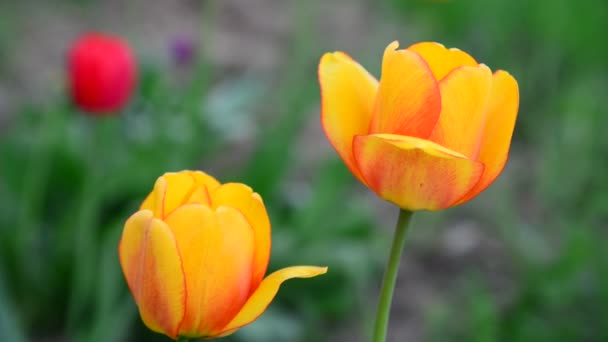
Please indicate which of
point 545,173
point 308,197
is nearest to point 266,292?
point 308,197

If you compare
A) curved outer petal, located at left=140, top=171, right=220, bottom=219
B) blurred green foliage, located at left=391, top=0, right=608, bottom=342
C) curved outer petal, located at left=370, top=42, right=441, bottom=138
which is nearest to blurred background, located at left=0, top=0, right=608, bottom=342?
blurred green foliage, located at left=391, top=0, right=608, bottom=342

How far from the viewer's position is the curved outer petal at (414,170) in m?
0.54

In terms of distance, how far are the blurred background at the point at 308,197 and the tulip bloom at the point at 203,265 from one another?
0.85 m

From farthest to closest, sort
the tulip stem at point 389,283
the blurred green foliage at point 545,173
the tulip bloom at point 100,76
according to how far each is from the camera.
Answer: the blurred green foliage at point 545,173 → the tulip bloom at point 100,76 → the tulip stem at point 389,283

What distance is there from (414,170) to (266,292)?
0.39ft

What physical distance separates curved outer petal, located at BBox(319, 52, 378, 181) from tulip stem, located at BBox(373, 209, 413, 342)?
0.05 meters

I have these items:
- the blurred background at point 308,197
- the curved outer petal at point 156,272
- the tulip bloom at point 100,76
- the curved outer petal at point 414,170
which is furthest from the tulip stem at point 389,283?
the tulip bloom at point 100,76

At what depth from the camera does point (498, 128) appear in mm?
584

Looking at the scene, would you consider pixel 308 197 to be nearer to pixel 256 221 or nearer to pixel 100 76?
pixel 100 76

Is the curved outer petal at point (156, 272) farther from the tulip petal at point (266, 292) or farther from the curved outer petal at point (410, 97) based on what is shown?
the curved outer petal at point (410, 97)

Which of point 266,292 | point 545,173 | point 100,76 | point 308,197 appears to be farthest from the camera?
point 545,173

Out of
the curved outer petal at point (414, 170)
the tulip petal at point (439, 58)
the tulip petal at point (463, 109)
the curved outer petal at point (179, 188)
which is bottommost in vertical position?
the curved outer petal at point (179, 188)

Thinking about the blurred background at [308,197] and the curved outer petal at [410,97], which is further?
the blurred background at [308,197]

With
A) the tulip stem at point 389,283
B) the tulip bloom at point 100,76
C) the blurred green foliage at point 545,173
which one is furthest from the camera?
the blurred green foliage at point 545,173
